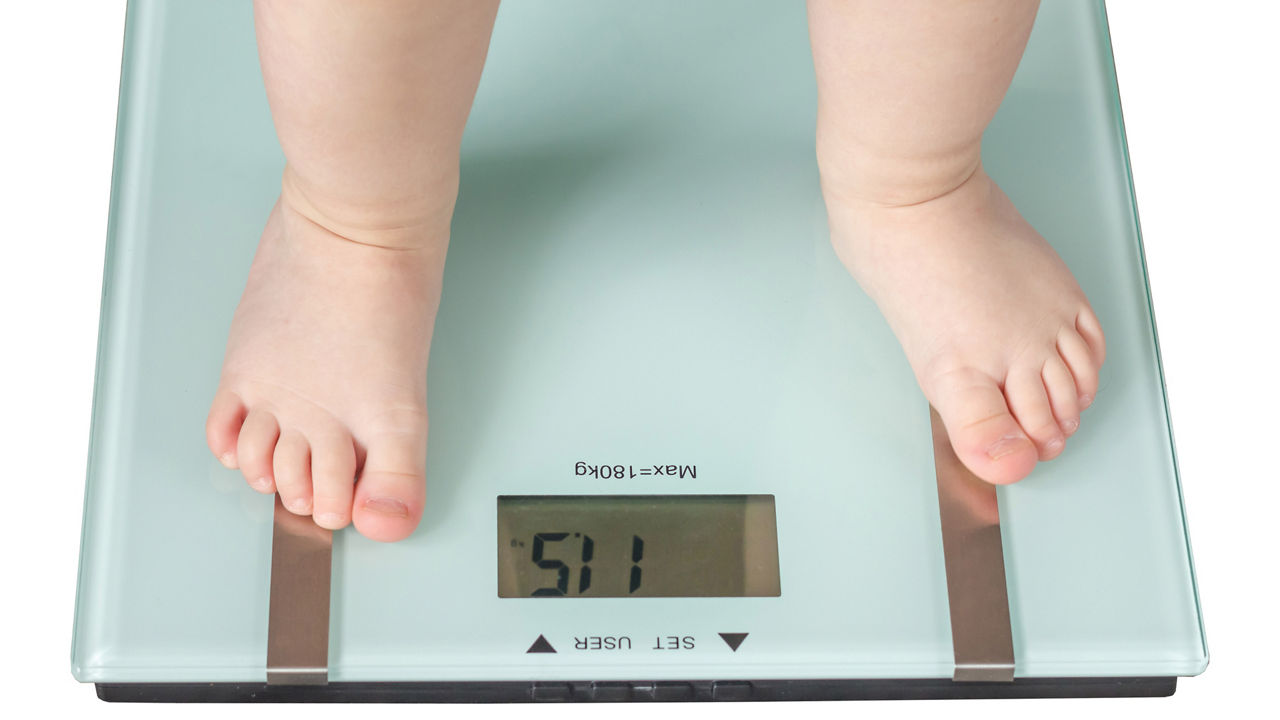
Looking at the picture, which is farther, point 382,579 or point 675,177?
point 675,177

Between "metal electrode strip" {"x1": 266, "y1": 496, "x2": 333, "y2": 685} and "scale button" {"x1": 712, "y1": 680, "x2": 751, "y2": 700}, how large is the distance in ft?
0.73

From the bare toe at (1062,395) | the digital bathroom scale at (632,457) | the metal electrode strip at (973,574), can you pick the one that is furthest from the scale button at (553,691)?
the bare toe at (1062,395)

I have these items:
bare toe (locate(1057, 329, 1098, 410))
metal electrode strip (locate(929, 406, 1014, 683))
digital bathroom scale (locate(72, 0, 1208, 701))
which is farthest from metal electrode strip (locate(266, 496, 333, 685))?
bare toe (locate(1057, 329, 1098, 410))

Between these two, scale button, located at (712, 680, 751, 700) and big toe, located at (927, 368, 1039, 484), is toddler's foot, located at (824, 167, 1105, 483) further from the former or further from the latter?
scale button, located at (712, 680, 751, 700)

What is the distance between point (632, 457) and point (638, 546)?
0.18 ft

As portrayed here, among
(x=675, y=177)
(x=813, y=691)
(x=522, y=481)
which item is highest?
(x=675, y=177)

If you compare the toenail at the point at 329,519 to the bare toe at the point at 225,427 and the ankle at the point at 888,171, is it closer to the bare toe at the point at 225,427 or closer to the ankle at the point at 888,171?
the bare toe at the point at 225,427

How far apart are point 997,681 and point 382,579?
1.19 feet

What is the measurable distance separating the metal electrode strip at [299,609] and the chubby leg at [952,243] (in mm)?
386

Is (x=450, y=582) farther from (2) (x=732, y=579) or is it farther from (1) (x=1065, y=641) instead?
(1) (x=1065, y=641)

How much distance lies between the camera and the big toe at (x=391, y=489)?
73 cm

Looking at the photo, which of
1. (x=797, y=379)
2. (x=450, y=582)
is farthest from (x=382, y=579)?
(x=797, y=379)

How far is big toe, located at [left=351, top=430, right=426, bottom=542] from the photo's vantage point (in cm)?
73

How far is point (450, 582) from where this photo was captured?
727mm
